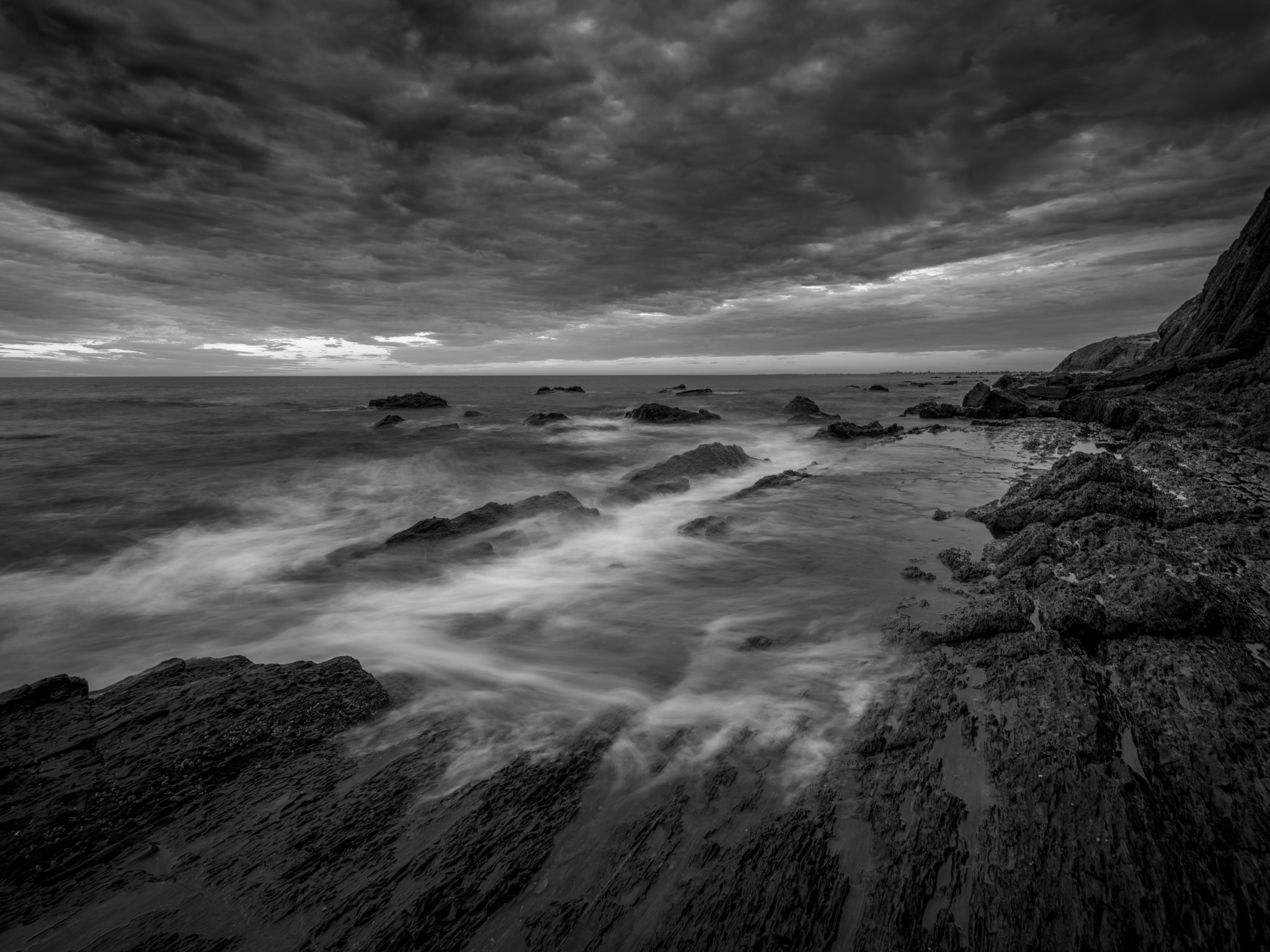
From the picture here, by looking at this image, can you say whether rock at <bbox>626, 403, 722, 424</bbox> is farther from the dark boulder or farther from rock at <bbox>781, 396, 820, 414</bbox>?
the dark boulder

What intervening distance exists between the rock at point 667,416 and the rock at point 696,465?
14.1m

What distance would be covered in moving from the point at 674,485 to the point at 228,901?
42.1 feet

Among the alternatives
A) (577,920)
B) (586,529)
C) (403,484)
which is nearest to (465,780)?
(577,920)

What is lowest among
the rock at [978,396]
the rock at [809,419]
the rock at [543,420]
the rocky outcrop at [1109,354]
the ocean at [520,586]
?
the ocean at [520,586]

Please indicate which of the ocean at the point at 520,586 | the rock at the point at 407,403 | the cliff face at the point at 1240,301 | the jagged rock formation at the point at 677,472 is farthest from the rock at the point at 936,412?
the rock at the point at 407,403

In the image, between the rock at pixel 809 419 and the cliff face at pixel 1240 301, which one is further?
the rock at pixel 809 419

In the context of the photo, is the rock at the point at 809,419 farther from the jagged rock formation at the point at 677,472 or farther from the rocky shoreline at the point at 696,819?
the rocky shoreline at the point at 696,819

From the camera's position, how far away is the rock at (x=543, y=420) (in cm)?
3306

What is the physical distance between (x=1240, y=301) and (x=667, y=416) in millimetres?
32254

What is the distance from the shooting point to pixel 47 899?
311cm

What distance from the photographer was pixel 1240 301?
101ft

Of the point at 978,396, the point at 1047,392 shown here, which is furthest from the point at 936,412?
the point at 1047,392

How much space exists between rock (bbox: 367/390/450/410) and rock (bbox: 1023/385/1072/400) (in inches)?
1759

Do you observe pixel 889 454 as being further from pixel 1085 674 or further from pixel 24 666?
pixel 24 666
